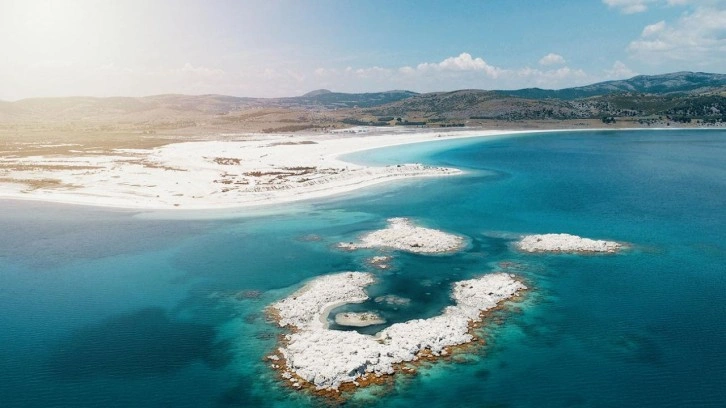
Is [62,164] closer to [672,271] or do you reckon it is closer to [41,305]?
[41,305]

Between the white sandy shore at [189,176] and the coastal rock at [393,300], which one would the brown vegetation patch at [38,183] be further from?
the coastal rock at [393,300]

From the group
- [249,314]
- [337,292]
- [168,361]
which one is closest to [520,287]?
[337,292]

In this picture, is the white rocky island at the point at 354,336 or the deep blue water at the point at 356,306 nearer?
the deep blue water at the point at 356,306

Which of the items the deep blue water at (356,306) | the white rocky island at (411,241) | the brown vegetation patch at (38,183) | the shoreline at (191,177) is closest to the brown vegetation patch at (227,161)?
the shoreline at (191,177)

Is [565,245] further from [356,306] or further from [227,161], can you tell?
[227,161]

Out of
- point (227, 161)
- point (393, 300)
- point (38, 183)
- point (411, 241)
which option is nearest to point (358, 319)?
point (393, 300)

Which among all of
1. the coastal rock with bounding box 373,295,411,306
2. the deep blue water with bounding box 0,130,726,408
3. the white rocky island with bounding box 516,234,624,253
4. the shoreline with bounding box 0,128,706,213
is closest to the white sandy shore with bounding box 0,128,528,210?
the shoreline with bounding box 0,128,706,213

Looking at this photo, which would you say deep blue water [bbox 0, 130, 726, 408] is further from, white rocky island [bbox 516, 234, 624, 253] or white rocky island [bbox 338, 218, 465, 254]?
white rocky island [bbox 338, 218, 465, 254]
